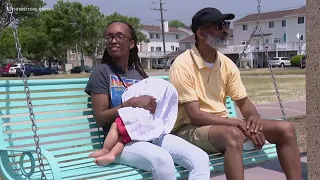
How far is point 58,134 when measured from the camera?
3.55 meters

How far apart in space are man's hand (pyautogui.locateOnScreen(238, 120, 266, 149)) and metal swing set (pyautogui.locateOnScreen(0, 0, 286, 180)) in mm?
206

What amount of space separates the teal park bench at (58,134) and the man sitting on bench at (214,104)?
0.76 ft

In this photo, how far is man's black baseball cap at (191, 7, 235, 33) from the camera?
141 inches

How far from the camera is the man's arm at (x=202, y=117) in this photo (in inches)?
136

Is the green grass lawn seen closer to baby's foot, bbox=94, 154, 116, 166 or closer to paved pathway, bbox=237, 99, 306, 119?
paved pathway, bbox=237, 99, 306, 119

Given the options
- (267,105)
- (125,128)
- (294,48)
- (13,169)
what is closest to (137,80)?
(125,128)

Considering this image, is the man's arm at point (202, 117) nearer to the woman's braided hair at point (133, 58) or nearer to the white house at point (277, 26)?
the woman's braided hair at point (133, 58)

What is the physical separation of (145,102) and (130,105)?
108 mm

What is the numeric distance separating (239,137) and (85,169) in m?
1.02

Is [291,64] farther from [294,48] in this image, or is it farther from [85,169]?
[85,169]

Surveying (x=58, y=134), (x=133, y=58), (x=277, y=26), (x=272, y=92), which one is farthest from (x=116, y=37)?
(x=277, y=26)

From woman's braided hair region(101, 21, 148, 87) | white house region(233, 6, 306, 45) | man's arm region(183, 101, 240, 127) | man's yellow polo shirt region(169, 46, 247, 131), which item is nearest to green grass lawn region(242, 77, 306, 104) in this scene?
man's yellow polo shirt region(169, 46, 247, 131)

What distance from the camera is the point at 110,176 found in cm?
293

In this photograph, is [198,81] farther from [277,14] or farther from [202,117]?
[277,14]
